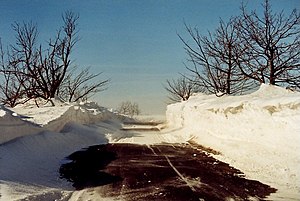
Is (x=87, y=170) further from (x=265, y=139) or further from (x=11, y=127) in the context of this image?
(x=265, y=139)

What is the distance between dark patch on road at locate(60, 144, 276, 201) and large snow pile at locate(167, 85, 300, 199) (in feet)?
1.91

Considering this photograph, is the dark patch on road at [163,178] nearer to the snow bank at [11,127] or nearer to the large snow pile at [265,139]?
the large snow pile at [265,139]

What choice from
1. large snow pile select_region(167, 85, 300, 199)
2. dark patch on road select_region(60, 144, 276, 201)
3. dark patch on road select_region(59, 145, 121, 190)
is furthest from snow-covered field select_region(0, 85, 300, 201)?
dark patch on road select_region(60, 144, 276, 201)

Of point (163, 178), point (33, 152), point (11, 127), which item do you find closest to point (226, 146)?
point (163, 178)

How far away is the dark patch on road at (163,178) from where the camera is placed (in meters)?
6.52

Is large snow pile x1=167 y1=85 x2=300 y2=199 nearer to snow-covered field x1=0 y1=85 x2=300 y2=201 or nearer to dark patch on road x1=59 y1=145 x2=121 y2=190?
snow-covered field x1=0 y1=85 x2=300 y2=201

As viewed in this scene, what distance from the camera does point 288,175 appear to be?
7.91 meters

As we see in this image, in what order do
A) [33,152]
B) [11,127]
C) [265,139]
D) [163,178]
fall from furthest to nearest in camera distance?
[265,139] < [11,127] < [33,152] < [163,178]

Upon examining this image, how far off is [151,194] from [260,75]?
15579 millimetres

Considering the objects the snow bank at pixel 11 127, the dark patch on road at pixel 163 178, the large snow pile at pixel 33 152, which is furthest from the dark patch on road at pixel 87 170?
the snow bank at pixel 11 127

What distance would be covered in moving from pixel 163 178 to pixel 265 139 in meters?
4.38

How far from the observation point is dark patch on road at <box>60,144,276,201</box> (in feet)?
21.4

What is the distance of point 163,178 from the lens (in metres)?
7.93

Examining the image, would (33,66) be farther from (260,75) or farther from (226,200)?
(226,200)
